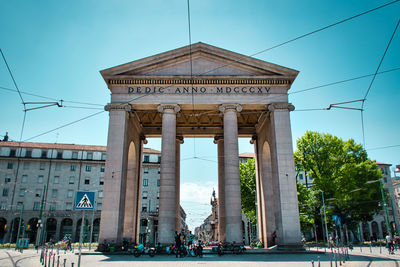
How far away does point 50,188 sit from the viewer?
62.0m

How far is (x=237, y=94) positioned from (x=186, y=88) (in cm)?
460

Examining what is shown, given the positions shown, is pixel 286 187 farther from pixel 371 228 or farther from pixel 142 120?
pixel 371 228

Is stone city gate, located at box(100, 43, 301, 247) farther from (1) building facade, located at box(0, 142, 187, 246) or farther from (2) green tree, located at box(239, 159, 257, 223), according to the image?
(1) building facade, located at box(0, 142, 187, 246)

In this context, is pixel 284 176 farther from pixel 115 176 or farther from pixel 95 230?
pixel 95 230

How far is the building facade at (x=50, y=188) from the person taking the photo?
59656 millimetres

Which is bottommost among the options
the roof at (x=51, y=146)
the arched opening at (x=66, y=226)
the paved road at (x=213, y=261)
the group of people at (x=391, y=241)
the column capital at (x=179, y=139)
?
the paved road at (x=213, y=261)

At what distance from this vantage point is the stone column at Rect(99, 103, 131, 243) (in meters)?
23.6

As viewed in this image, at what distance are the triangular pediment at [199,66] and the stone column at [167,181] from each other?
11.6ft

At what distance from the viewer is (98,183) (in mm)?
64625

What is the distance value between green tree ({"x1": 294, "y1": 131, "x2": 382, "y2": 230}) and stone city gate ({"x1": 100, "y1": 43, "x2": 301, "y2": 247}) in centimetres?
1488

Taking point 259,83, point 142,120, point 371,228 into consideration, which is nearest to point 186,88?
point 259,83

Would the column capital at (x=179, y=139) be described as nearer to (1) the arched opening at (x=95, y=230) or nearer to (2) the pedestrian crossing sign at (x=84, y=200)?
(2) the pedestrian crossing sign at (x=84, y=200)

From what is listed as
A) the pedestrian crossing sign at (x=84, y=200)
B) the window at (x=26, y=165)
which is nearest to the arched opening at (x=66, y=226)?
the window at (x=26, y=165)

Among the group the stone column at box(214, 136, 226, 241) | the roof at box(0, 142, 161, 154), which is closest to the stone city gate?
the stone column at box(214, 136, 226, 241)
